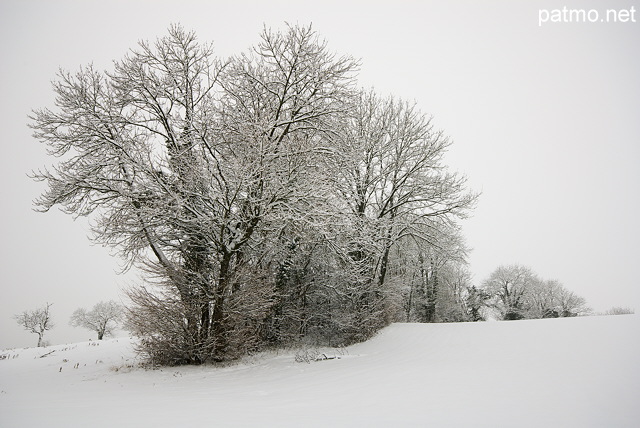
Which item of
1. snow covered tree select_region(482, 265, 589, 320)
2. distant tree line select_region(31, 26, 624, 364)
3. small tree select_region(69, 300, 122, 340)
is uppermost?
distant tree line select_region(31, 26, 624, 364)

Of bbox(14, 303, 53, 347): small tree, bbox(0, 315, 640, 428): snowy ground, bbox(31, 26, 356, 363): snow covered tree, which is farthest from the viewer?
bbox(14, 303, 53, 347): small tree

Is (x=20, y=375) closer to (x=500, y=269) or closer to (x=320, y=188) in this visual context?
(x=320, y=188)

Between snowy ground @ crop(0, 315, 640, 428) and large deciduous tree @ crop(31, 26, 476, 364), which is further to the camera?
large deciduous tree @ crop(31, 26, 476, 364)

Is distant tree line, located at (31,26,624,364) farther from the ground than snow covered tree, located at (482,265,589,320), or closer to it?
farther from the ground

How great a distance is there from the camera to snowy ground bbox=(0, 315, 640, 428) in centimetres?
388

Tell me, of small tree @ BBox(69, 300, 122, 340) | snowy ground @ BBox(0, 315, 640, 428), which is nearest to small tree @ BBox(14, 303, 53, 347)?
small tree @ BBox(69, 300, 122, 340)

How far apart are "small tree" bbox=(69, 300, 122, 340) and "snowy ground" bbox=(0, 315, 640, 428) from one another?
38.8 metres

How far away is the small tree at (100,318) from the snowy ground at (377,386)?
3883cm

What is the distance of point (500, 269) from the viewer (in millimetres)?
42875

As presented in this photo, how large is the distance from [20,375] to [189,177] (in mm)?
6221

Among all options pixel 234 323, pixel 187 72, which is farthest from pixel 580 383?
pixel 187 72

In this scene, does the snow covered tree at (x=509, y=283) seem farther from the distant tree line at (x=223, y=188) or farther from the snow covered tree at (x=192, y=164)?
the snow covered tree at (x=192, y=164)

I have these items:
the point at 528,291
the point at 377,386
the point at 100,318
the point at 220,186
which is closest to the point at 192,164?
the point at 220,186

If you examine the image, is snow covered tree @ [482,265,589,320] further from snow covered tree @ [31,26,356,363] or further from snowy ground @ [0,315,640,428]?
snow covered tree @ [31,26,356,363]
